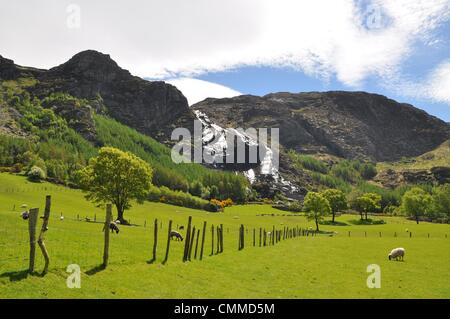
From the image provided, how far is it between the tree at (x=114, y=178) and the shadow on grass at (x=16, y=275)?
64.7 metres

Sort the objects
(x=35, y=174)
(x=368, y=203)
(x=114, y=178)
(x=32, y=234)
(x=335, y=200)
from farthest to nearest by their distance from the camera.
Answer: (x=368, y=203)
(x=335, y=200)
(x=35, y=174)
(x=114, y=178)
(x=32, y=234)

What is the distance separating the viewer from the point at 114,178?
87000mm

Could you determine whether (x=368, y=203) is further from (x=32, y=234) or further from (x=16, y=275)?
(x=16, y=275)

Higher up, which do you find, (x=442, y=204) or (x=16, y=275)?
(x=16, y=275)

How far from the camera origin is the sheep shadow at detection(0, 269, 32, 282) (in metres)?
22.0

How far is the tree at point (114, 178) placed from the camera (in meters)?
86.9

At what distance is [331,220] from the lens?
168 metres

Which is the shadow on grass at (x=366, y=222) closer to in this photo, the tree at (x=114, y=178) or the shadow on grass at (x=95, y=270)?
the tree at (x=114, y=178)

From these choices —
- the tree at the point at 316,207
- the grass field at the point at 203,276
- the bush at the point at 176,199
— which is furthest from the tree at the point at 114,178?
the bush at the point at 176,199

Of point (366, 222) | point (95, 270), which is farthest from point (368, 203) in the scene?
point (95, 270)

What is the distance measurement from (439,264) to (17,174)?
535ft
